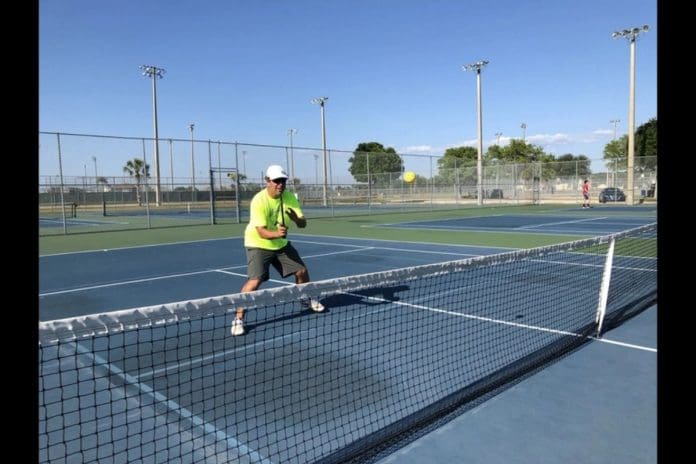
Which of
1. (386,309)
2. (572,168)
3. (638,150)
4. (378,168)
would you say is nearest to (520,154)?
(638,150)

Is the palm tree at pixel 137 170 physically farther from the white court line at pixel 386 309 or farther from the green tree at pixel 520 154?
the green tree at pixel 520 154

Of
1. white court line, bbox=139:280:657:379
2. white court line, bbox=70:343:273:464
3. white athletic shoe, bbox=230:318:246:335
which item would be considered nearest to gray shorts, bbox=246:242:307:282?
white athletic shoe, bbox=230:318:246:335

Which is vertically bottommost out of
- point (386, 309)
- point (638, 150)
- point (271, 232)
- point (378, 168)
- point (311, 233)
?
point (386, 309)

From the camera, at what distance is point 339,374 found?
4777 millimetres

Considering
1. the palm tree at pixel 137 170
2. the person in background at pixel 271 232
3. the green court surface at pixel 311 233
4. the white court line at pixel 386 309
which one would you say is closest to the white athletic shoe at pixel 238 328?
the person in background at pixel 271 232

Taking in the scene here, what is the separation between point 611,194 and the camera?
39625 mm

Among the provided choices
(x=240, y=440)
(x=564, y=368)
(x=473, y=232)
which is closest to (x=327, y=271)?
(x=564, y=368)

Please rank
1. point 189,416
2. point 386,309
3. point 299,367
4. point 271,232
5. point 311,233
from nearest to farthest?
point 189,416, point 299,367, point 271,232, point 386,309, point 311,233

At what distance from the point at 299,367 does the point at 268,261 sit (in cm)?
185

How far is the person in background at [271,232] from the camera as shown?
6.23 meters

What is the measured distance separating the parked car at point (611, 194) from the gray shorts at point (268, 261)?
128 ft

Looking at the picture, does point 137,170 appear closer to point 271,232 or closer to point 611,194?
point 271,232

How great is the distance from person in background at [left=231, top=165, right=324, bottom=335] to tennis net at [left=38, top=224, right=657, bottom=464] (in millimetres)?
631
